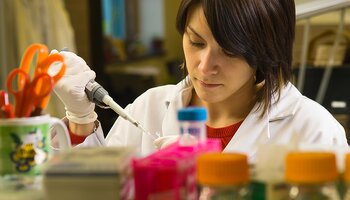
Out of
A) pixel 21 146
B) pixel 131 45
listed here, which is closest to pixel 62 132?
pixel 21 146

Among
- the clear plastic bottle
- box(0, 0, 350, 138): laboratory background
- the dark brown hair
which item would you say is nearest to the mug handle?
the clear plastic bottle

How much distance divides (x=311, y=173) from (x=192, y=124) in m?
0.22

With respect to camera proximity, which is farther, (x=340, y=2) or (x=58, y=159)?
(x=340, y=2)

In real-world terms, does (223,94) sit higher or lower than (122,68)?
higher

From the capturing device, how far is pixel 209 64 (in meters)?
1.28

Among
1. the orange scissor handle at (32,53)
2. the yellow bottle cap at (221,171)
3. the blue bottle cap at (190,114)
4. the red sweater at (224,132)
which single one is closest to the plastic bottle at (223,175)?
the yellow bottle cap at (221,171)

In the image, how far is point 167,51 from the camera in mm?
4793

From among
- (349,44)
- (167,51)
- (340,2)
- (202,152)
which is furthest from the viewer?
(167,51)

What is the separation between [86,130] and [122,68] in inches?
116

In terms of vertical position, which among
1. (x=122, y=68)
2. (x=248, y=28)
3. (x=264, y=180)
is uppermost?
(x=248, y=28)

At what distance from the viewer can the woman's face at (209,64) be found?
128 centimetres

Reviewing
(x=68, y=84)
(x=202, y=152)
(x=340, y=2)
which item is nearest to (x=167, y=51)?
(x=340, y=2)

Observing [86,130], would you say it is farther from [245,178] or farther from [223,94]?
[245,178]

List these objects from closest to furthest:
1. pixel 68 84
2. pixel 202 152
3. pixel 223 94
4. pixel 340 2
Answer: pixel 202 152
pixel 68 84
pixel 223 94
pixel 340 2
